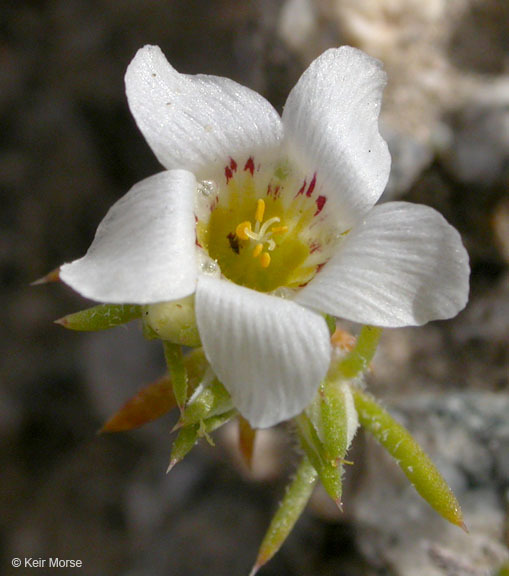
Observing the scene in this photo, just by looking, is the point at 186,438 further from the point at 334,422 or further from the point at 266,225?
the point at 266,225

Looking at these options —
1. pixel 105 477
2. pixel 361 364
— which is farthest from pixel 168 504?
pixel 361 364

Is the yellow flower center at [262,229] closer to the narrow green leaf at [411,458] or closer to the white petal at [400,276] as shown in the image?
the white petal at [400,276]

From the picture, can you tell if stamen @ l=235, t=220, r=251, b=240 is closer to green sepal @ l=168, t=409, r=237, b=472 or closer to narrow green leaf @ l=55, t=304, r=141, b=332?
narrow green leaf @ l=55, t=304, r=141, b=332

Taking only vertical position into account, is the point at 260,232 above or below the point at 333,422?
above

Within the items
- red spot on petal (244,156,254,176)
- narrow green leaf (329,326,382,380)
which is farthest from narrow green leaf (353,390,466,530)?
red spot on petal (244,156,254,176)

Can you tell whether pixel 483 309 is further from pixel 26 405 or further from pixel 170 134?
pixel 26 405

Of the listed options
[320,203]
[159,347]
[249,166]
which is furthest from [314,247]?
[159,347]
